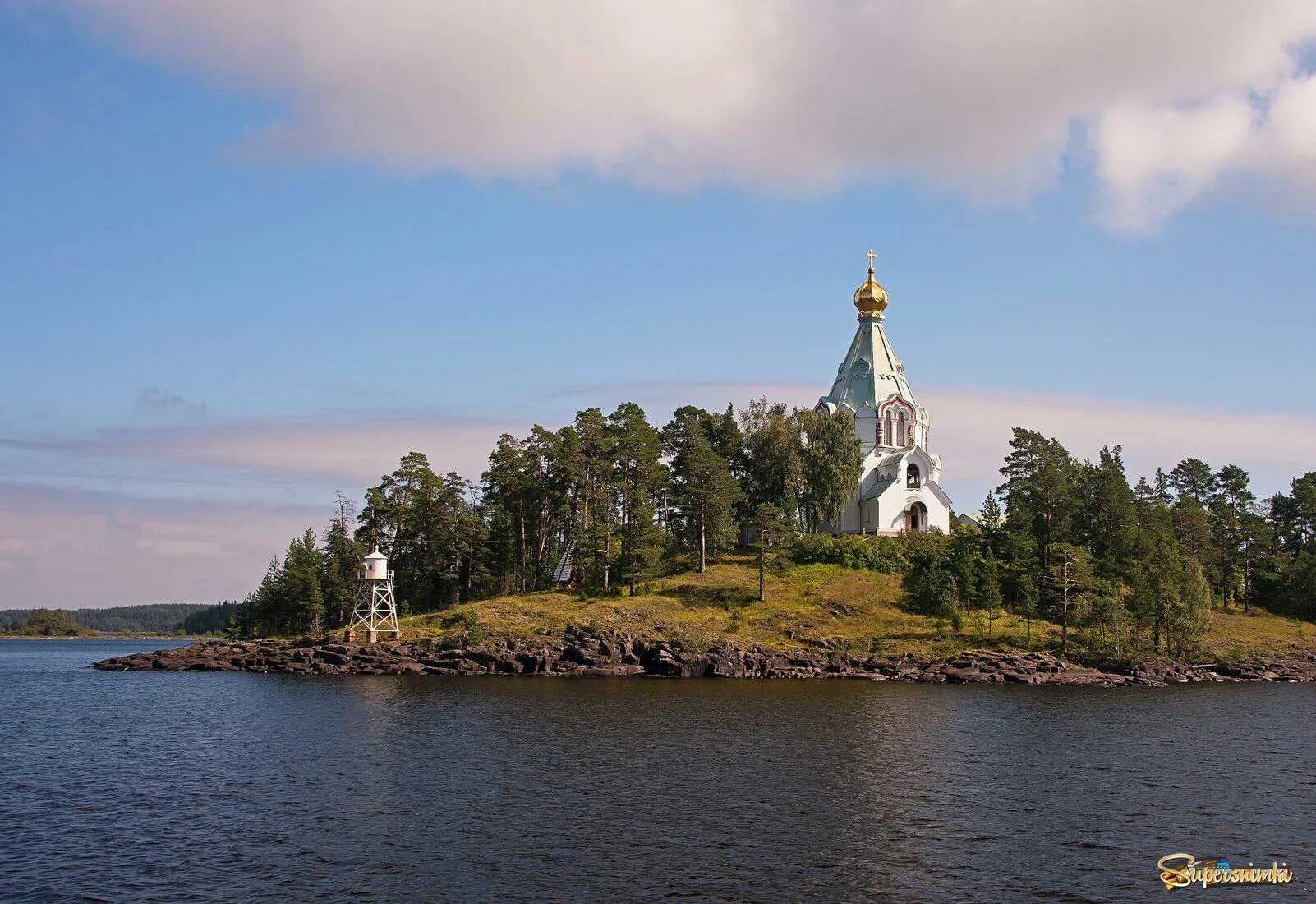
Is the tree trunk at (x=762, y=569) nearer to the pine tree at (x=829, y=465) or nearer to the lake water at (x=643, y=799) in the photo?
the pine tree at (x=829, y=465)

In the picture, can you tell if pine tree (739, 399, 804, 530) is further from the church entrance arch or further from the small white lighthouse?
the small white lighthouse

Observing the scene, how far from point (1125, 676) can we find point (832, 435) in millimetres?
36077

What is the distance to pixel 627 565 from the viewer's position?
95.9 m

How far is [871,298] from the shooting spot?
371 feet

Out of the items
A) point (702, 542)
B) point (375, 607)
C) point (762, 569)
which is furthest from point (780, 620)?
point (375, 607)

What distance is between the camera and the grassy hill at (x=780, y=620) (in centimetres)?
8512

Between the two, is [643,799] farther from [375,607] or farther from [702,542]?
[702,542]

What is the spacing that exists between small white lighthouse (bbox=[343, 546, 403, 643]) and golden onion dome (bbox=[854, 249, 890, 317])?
58.2 metres

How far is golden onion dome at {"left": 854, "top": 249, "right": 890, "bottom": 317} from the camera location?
11319cm

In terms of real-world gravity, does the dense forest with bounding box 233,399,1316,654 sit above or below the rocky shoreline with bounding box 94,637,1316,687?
above

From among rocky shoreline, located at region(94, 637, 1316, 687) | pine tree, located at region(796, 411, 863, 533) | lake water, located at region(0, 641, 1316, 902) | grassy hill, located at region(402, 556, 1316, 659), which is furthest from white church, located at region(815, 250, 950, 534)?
lake water, located at region(0, 641, 1316, 902)

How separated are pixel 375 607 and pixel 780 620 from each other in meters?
35.6

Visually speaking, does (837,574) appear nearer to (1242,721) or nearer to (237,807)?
(1242,721)

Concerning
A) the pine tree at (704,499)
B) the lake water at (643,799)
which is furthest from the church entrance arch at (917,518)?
the lake water at (643,799)
